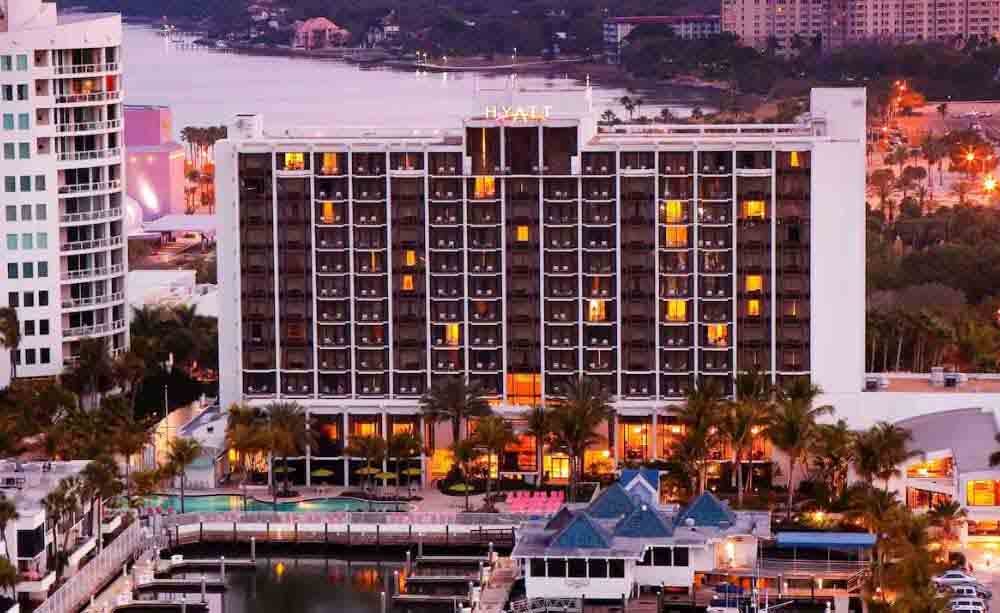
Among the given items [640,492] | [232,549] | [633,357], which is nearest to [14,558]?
[232,549]

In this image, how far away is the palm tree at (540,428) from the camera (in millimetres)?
73938

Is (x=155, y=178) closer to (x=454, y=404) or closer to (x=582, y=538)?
(x=454, y=404)

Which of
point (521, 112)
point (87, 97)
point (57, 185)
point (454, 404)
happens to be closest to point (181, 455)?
point (454, 404)

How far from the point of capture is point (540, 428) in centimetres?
7400

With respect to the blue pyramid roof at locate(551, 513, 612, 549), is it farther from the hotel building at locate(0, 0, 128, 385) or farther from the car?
the hotel building at locate(0, 0, 128, 385)

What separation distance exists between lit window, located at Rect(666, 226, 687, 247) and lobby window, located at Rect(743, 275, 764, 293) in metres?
1.86

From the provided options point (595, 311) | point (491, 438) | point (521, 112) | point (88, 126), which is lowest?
point (491, 438)

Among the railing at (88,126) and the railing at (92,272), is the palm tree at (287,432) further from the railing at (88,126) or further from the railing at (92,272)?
the railing at (88,126)

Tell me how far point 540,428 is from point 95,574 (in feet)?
44.0

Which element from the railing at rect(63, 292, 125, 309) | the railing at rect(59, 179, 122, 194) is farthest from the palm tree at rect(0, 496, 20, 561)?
the railing at rect(59, 179, 122, 194)

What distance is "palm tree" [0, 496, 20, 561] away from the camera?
61875 mm

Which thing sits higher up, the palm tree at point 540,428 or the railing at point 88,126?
the railing at point 88,126

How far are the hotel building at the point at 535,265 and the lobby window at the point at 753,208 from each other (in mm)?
37

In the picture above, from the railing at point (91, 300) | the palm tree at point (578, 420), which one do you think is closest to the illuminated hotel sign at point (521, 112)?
the palm tree at point (578, 420)
